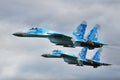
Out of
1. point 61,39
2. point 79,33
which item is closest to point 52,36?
point 61,39

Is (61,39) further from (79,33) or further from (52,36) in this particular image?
(79,33)

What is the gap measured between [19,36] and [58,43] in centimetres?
1300

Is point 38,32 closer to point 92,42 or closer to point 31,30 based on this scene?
point 31,30

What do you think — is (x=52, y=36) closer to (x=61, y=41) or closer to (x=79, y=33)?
(x=61, y=41)

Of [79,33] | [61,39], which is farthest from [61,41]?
[79,33]

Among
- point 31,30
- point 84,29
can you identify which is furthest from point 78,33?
point 31,30

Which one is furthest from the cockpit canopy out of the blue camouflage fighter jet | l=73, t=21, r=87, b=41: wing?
l=73, t=21, r=87, b=41: wing

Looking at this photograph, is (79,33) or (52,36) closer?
(52,36)

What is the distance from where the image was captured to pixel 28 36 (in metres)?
192

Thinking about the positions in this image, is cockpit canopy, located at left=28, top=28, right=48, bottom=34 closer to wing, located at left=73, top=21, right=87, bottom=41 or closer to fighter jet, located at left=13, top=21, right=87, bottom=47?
fighter jet, located at left=13, top=21, right=87, bottom=47

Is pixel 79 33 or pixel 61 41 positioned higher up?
pixel 79 33

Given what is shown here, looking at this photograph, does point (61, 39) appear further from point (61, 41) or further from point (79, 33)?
point (79, 33)

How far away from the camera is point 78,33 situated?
7785 inches

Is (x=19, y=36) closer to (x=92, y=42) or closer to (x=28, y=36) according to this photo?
(x=28, y=36)
